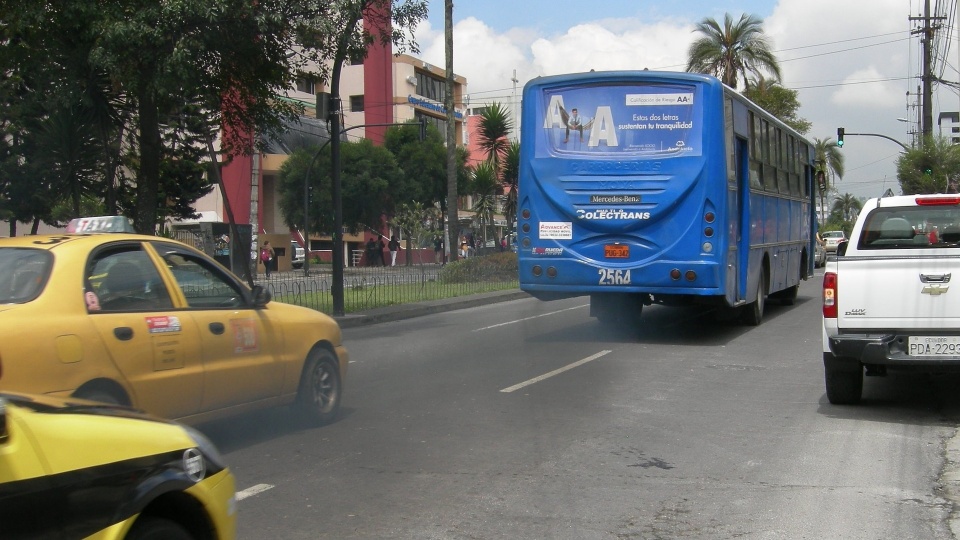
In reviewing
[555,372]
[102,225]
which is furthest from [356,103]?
[102,225]

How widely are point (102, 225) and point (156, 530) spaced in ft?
13.8

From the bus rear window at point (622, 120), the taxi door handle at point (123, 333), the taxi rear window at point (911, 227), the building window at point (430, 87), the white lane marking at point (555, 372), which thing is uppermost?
the building window at point (430, 87)

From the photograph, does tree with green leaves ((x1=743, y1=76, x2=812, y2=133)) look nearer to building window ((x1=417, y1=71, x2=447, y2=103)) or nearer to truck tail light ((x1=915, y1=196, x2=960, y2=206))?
building window ((x1=417, y1=71, x2=447, y2=103))

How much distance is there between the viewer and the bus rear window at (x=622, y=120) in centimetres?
1322

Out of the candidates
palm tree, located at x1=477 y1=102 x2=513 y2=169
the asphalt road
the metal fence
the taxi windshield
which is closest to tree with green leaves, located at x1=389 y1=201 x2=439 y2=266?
palm tree, located at x1=477 y1=102 x2=513 y2=169

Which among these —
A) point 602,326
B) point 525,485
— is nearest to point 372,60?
point 602,326

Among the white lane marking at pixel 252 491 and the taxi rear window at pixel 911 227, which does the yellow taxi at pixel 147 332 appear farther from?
the taxi rear window at pixel 911 227

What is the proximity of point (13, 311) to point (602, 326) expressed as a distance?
11.5m

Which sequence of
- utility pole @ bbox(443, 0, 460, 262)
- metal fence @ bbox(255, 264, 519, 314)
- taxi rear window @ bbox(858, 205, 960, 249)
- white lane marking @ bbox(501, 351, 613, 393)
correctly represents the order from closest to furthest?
taxi rear window @ bbox(858, 205, 960, 249) < white lane marking @ bbox(501, 351, 613, 393) < metal fence @ bbox(255, 264, 519, 314) < utility pole @ bbox(443, 0, 460, 262)

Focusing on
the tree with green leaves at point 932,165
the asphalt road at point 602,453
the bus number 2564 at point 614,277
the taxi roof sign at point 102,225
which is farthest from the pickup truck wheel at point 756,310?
the tree with green leaves at point 932,165

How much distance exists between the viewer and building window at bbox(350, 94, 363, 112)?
211 ft

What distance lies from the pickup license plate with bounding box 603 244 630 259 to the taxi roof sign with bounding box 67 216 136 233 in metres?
7.57

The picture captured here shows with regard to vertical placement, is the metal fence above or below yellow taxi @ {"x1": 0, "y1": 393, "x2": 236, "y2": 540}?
below

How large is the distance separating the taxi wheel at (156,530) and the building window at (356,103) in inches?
2444
